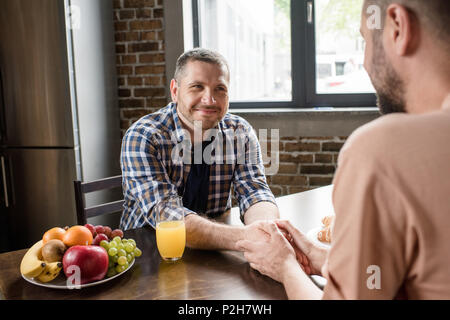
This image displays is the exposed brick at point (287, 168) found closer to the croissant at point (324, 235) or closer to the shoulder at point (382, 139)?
the croissant at point (324, 235)

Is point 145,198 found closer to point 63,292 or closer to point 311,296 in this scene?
point 63,292

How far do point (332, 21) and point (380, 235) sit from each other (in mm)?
2723

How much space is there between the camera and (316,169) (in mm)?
3074

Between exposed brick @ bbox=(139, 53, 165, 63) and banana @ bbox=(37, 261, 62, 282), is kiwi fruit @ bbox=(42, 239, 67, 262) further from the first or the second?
exposed brick @ bbox=(139, 53, 165, 63)

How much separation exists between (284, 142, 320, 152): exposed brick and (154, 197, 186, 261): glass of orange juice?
1875mm

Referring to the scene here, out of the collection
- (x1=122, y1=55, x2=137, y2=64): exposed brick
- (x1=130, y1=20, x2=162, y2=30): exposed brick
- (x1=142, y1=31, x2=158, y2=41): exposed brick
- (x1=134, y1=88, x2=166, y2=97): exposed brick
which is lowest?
(x1=134, y1=88, x2=166, y2=97): exposed brick

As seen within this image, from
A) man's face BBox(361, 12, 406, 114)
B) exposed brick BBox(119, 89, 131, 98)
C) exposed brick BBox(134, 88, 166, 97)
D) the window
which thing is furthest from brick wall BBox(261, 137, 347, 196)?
man's face BBox(361, 12, 406, 114)

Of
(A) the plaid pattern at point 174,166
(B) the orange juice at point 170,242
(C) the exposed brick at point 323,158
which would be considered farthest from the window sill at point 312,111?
(B) the orange juice at point 170,242

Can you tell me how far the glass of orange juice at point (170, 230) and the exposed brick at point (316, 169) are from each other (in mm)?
1897

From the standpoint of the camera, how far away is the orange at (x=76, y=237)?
1133mm

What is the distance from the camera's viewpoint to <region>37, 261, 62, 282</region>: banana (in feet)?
Answer: 3.52

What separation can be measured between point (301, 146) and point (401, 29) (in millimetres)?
2401

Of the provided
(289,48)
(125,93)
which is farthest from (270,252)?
(125,93)
